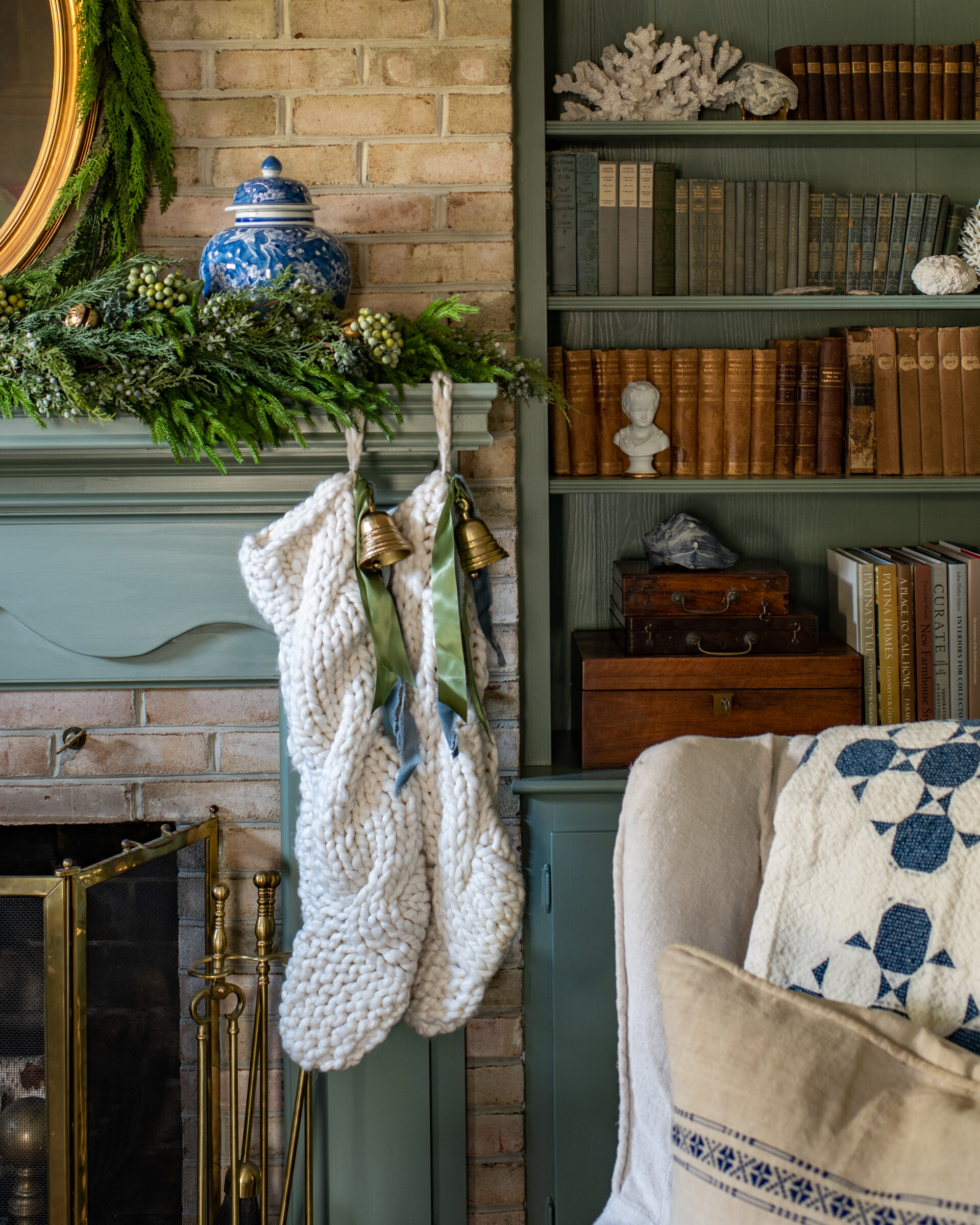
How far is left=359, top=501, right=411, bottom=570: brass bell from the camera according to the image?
128 centimetres

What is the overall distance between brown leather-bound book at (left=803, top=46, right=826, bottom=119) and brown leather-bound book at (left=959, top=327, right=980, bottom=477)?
0.45 m

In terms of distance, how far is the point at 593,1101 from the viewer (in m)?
1.48

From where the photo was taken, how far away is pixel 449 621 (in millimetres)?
1335

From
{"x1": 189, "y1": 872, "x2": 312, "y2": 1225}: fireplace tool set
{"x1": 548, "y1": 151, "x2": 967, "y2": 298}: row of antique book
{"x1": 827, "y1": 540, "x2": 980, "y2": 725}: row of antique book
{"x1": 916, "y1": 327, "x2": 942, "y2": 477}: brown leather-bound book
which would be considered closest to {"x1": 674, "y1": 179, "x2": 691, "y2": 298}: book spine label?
{"x1": 548, "y1": 151, "x2": 967, "y2": 298}: row of antique book

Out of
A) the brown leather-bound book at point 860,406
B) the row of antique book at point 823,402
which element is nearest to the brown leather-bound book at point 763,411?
the row of antique book at point 823,402

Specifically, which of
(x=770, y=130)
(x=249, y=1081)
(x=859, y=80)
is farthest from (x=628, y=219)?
(x=249, y=1081)

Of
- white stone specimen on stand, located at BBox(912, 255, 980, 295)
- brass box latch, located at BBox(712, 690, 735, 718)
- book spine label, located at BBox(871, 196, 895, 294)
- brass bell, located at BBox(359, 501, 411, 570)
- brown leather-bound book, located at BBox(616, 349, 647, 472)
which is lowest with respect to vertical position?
brass box latch, located at BBox(712, 690, 735, 718)

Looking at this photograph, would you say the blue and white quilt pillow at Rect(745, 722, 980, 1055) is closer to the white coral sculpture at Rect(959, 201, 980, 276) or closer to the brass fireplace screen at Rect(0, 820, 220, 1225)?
the brass fireplace screen at Rect(0, 820, 220, 1225)

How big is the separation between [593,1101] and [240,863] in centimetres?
67

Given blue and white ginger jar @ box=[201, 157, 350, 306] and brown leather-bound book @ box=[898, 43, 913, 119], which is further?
brown leather-bound book @ box=[898, 43, 913, 119]

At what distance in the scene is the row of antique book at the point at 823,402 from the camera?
1666 mm

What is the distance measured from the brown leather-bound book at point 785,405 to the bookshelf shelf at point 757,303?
0.32 feet

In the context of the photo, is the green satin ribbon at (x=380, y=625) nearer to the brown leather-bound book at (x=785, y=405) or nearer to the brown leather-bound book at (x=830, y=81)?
the brown leather-bound book at (x=785, y=405)

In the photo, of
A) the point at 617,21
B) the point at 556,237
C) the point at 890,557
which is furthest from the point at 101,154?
the point at 890,557
